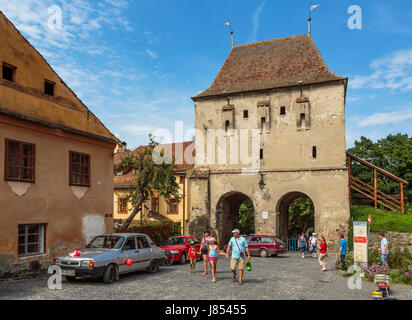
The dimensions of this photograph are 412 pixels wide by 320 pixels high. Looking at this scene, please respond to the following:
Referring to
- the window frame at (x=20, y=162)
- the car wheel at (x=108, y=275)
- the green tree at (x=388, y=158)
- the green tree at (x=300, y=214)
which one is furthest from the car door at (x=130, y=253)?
the green tree at (x=388, y=158)

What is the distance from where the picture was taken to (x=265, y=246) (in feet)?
80.3

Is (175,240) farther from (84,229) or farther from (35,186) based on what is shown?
(35,186)

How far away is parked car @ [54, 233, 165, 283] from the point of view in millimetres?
12062

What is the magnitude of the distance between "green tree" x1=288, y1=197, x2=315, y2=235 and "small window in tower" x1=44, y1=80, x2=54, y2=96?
32768 mm

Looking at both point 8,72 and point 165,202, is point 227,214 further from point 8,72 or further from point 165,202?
point 8,72

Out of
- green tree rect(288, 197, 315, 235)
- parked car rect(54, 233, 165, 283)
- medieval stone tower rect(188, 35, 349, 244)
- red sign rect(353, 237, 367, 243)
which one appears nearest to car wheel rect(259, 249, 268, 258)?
medieval stone tower rect(188, 35, 349, 244)

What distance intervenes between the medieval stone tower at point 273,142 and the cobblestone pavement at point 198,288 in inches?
499

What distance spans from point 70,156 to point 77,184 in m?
1.27

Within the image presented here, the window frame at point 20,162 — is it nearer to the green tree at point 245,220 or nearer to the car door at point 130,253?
the car door at point 130,253

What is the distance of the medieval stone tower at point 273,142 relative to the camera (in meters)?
27.3

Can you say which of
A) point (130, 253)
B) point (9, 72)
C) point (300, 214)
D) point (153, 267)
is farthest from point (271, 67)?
point (130, 253)

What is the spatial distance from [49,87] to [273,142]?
16762 millimetres

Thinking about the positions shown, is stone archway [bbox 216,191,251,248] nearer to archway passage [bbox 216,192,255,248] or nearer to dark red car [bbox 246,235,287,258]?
archway passage [bbox 216,192,255,248]

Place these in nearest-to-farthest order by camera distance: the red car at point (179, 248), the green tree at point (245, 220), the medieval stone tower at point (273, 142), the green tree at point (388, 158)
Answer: the red car at point (179, 248) → the medieval stone tower at point (273, 142) → the green tree at point (388, 158) → the green tree at point (245, 220)
